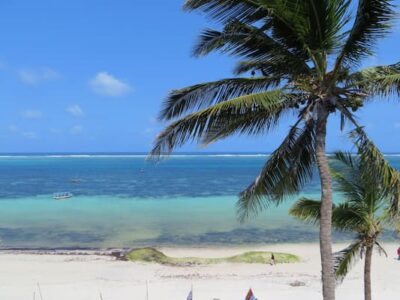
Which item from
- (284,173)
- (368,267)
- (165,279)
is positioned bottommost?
(165,279)

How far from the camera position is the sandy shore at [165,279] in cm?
1485

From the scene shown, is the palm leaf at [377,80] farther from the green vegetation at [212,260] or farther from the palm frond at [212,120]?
the green vegetation at [212,260]

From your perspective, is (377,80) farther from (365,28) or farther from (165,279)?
(165,279)

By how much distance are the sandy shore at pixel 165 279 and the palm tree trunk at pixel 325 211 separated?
7978mm

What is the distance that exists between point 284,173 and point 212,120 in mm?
1514

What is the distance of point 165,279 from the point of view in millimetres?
17031

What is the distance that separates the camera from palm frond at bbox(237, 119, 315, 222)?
740 cm

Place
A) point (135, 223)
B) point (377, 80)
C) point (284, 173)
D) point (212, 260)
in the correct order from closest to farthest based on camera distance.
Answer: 1. point (377, 80)
2. point (284, 173)
3. point (212, 260)
4. point (135, 223)

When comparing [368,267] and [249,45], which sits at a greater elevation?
[249,45]

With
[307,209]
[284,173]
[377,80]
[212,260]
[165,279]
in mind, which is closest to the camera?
[377,80]

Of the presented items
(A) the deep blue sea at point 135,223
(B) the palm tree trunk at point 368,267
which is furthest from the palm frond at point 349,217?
(A) the deep blue sea at point 135,223

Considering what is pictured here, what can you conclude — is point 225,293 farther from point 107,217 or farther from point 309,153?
point 107,217

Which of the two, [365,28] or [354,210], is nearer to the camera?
[365,28]

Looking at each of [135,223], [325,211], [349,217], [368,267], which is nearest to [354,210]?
[349,217]
